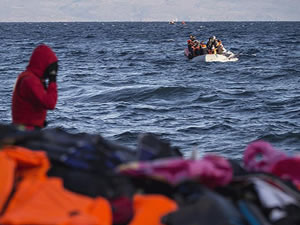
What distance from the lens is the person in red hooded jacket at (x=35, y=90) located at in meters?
4.77

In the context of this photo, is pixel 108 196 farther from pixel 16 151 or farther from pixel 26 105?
pixel 26 105

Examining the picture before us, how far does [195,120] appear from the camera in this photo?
50.3ft

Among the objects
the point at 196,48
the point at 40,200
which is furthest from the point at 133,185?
the point at 196,48

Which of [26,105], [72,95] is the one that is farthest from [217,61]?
[26,105]

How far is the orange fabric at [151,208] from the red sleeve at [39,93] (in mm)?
2188

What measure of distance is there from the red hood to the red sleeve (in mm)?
91

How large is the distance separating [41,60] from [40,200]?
2.36m

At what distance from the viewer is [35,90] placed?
15.6ft

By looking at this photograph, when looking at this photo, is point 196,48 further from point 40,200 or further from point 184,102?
point 40,200

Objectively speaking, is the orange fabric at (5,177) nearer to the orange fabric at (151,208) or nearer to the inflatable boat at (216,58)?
the orange fabric at (151,208)

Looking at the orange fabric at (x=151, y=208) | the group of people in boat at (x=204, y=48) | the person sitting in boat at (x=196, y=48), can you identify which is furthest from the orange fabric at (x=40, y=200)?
the person sitting in boat at (x=196, y=48)

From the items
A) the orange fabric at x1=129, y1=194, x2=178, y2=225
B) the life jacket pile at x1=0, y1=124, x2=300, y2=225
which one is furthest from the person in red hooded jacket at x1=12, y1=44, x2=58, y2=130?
the orange fabric at x1=129, y1=194, x2=178, y2=225

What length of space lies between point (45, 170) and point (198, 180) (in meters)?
0.82

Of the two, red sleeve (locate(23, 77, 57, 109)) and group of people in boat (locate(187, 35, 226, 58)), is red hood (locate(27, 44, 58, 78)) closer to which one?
red sleeve (locate(23, 77, 57, 109))
